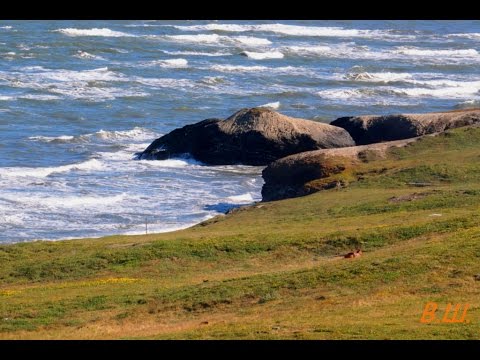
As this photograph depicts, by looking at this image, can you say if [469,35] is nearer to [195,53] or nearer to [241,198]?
[195,53]

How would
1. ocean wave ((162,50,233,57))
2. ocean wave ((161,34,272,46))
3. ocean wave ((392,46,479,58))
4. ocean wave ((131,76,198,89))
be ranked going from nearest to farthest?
ocean wave ((131,76,198,89)) → ocean wave ((162,50,233,57)) → ocean wave ((392,46,479,58)) → ocean wave ((161,34,272,46))

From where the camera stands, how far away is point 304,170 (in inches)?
1473

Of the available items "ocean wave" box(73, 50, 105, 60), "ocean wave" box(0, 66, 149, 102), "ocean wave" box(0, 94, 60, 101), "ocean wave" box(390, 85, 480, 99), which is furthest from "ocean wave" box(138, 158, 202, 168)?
"ocean wave" box(73, 50, 105, 60)

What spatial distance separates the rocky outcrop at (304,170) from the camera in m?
36.9

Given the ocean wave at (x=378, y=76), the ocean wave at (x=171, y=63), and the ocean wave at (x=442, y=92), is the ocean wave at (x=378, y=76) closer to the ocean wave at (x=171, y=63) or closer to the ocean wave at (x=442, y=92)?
the ocean wave at (x=442, y=92)

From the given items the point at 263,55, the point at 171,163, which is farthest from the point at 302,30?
the point at 171,163

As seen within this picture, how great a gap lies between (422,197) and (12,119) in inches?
1220

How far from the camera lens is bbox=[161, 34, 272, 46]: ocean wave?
91.8m

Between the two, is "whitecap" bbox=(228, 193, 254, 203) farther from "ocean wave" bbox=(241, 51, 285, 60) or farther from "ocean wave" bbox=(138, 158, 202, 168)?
"ocean wave" bbox=(241, 51, 285, 60)

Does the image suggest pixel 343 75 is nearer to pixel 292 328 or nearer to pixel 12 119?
pixel 12 119

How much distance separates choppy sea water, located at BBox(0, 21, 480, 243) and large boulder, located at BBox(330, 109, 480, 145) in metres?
5.38

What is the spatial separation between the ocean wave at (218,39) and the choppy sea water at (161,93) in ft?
0.63

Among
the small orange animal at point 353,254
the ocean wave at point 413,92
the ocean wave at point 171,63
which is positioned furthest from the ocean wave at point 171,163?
the ocean wave at point 171,63

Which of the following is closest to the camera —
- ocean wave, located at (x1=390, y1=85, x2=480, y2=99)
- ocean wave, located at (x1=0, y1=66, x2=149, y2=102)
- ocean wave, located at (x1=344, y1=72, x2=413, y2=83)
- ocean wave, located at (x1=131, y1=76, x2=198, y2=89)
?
ocean wave, located at (x1=0, y1=66, x2=149, y2=102)
